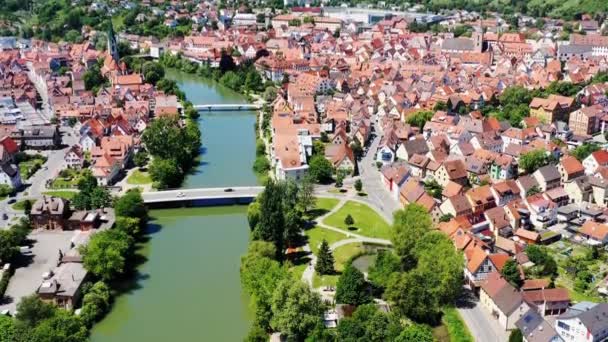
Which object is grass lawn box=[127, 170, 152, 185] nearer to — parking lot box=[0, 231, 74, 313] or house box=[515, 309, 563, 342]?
parking lot box=[0, 231, 74, 313]

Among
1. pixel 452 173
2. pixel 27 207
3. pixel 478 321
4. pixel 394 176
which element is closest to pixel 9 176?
pixel 27 207

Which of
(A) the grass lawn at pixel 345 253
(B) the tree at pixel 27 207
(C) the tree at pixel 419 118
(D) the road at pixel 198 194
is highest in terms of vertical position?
(C) the tree at pixel 419 118

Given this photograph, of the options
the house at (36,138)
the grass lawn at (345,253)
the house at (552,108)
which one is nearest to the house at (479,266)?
the grass lawn at (345,253)

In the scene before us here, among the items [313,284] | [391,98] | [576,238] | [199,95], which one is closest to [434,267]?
[313,284]

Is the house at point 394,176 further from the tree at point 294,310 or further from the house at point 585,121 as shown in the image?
the house at point 585,121

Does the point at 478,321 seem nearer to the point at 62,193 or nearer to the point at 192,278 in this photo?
the point at 192,278

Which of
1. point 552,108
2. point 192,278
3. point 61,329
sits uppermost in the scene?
point 552,108
